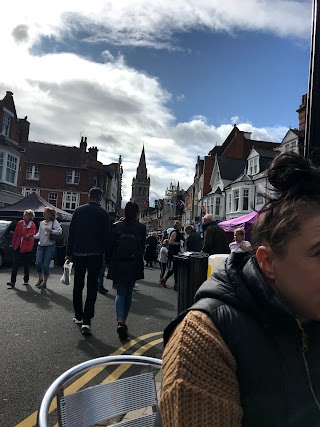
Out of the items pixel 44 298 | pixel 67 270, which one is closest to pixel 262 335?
pixel 67 270

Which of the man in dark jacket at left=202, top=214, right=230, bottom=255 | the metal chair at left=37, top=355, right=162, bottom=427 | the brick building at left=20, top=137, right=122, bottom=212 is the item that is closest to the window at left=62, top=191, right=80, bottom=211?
the brick building at left=20, top=137, right=122, bottom=212

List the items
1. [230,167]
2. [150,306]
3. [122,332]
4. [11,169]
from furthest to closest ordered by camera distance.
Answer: [230,167], [11,169], [150,306], [122,332]

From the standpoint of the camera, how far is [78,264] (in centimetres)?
549

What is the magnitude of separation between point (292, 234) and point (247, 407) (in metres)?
0.51

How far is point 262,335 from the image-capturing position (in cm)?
114

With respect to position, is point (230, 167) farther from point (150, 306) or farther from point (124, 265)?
point (124, 265)

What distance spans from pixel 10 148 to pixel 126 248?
86.4 feet

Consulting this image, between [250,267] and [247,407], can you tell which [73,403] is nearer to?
[247,407]

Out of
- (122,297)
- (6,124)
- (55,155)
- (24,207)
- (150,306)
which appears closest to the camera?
(122,297)

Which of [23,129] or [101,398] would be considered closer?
[101,398]

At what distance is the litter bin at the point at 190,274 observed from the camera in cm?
447

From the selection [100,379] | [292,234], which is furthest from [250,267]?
[100,379]

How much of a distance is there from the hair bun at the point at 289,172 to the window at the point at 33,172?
50.7 metres

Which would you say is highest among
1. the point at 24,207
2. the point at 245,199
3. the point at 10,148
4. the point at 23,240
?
the point at 10,148
